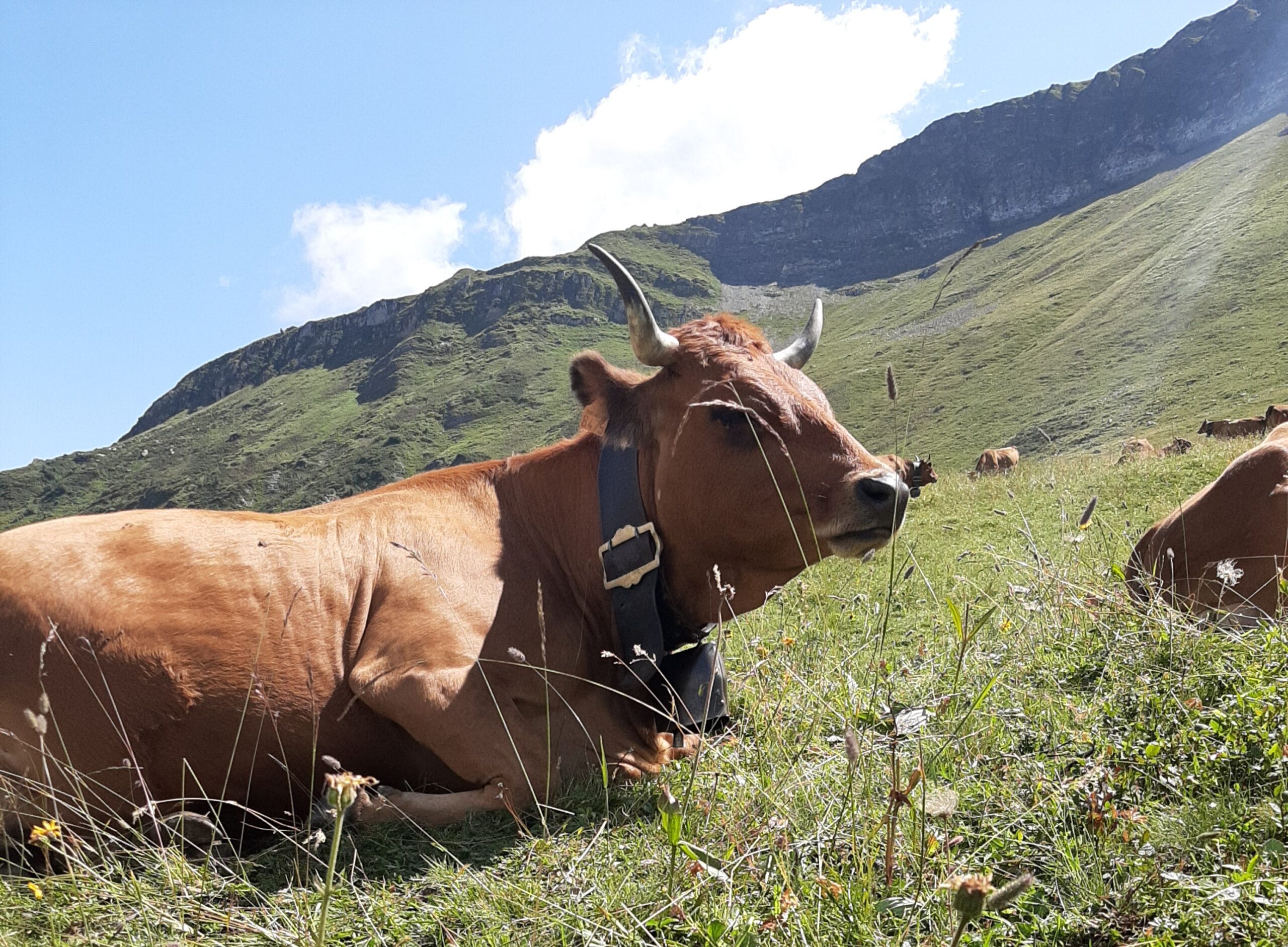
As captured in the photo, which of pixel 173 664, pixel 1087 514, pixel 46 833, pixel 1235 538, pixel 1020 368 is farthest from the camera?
pixel 1020 368

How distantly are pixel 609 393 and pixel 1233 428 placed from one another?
36.2m

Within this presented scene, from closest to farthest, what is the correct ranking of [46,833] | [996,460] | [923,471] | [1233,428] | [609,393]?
1. [46,833]
2. [923,471]
3. [609,393]
4. [1233,428]
5. [996,460]

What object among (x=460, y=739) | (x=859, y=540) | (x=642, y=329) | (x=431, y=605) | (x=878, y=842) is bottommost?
(x=878, y=842)

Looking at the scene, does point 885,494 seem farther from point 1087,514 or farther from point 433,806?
point 433,806

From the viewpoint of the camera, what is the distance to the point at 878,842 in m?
2.32

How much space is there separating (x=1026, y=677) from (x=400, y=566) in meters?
2.93

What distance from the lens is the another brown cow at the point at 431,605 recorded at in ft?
11.3

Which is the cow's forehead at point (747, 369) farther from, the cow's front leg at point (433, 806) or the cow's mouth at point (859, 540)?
the cow's front leg at point (433, 806)

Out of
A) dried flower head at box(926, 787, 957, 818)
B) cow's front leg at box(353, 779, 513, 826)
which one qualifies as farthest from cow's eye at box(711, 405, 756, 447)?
dried flower head at box(926, 787, 957, 818)

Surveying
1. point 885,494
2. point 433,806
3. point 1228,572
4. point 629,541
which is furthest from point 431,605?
point 1228,572

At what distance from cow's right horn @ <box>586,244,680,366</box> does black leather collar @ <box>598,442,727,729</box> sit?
0.71 m

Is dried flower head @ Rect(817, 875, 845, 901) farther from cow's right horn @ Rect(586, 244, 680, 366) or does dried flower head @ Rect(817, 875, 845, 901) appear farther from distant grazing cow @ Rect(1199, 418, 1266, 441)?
distant grazing cow @ Rect(1199, 418, 1266, 441)

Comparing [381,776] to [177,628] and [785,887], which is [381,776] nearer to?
[177,628]

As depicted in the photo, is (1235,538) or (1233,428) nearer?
(1235,538)
